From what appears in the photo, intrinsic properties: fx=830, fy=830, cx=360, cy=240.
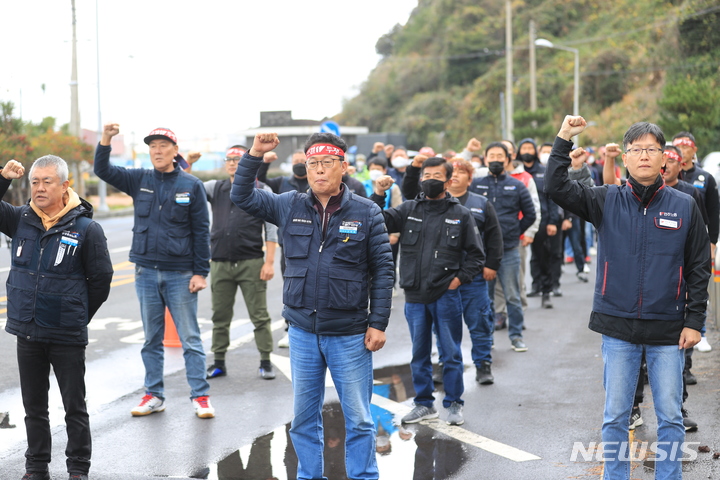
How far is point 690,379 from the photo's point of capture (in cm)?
718

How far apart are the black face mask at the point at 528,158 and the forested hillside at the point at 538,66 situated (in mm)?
20547

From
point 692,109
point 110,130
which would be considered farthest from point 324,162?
point 692,109

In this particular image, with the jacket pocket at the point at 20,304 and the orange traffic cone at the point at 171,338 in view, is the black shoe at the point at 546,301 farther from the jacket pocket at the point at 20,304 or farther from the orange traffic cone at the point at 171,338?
the jacket pocket at the point at 20,304

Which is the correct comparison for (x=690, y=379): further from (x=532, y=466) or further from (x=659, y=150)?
(x=659, y=150)

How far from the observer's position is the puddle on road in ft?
17.1

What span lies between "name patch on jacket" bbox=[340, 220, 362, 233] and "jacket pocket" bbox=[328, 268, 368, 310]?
8.5 inches

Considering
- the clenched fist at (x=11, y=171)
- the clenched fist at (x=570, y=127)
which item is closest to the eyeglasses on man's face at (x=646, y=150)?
the clenched fist at (x=570, y=127)

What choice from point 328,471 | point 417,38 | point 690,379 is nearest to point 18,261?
point 328,471

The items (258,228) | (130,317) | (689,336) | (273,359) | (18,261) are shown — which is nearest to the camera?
(689,336)

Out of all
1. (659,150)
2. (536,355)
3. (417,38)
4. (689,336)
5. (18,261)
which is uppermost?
(417,38)

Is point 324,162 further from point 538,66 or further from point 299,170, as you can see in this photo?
point 538,66

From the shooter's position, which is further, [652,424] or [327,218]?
[652,424]

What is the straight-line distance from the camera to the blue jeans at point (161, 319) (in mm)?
6539

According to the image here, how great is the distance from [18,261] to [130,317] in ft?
19.4
